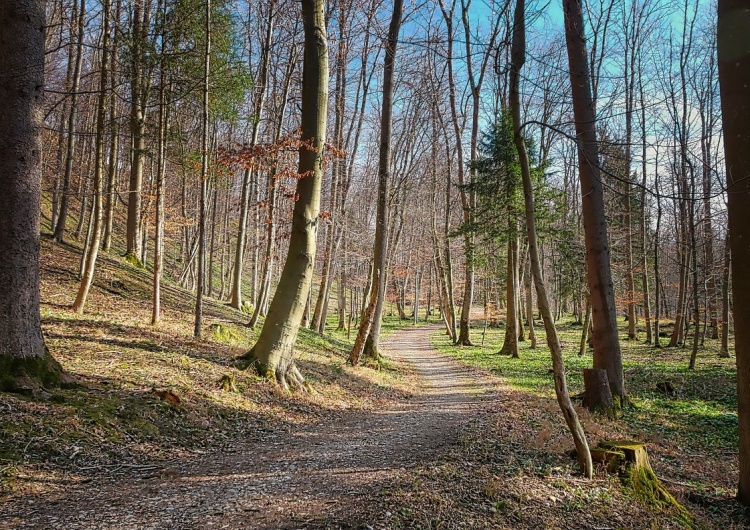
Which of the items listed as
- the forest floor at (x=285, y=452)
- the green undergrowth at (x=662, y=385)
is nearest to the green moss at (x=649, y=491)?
the forest floor at (x=285, y=452)

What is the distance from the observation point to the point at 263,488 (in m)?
4.39

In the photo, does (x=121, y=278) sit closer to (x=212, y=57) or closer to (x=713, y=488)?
(x=212, y=57)

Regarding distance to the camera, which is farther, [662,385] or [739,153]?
[662,385]

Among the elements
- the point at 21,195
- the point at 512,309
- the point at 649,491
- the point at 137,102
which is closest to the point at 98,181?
the point at 137,102

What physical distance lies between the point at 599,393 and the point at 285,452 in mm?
6373

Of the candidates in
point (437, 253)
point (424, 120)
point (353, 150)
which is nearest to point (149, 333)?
point (353, 150)

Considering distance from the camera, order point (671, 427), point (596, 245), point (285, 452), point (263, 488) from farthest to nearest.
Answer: point (596, 245) → point (671, 427) → point (285, 452) → point (263, 488)

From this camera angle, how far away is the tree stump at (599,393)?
879 centimetres

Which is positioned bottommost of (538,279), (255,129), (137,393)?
(137,393)

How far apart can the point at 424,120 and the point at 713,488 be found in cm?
2328

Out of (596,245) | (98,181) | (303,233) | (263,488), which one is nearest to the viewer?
(263,488)

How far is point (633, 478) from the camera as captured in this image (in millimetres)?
5109

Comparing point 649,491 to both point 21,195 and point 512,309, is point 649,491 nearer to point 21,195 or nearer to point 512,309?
point 21,195

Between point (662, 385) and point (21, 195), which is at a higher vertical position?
→ point (21, 195)
